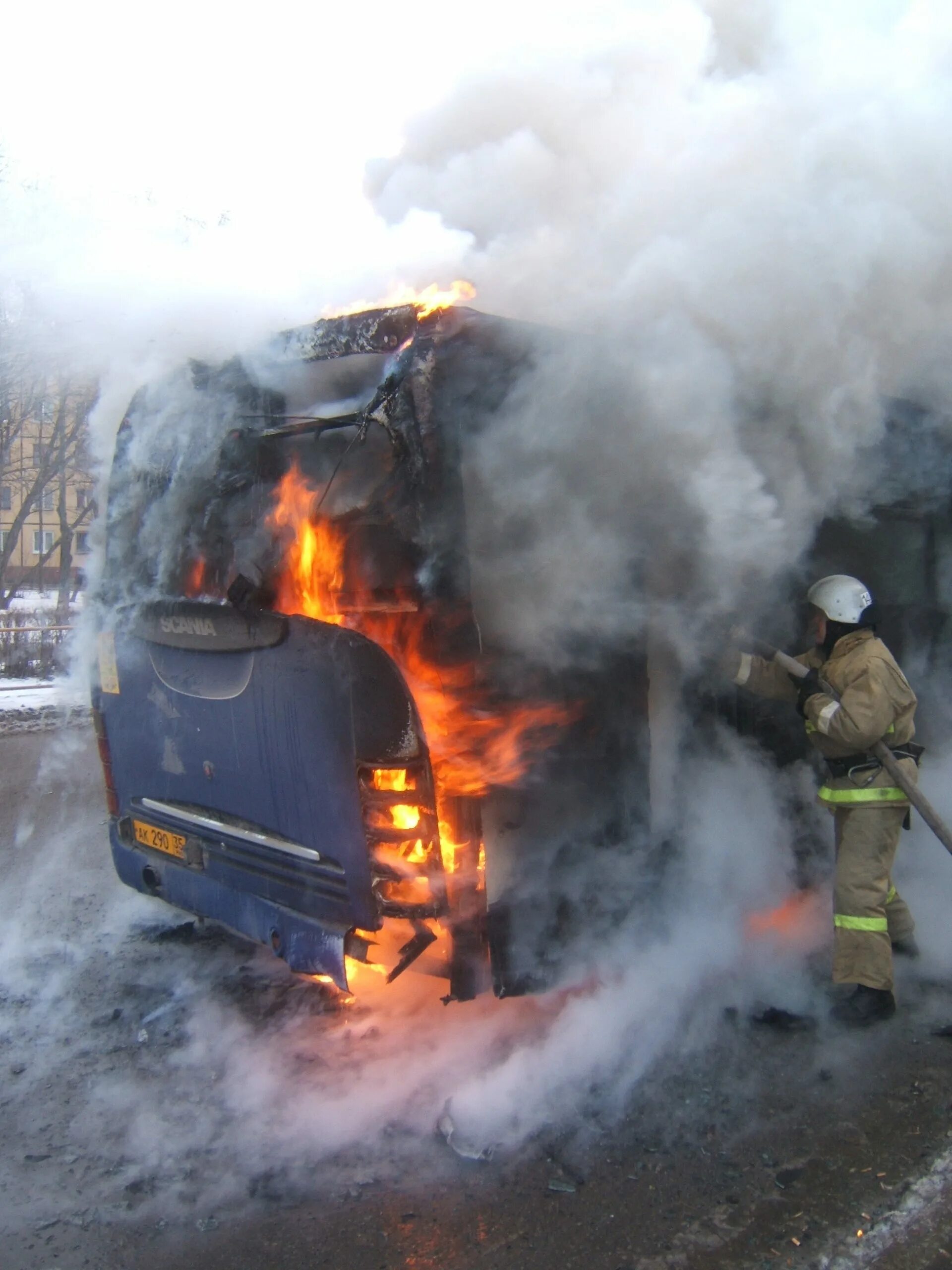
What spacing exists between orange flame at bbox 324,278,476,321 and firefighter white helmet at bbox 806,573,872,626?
1.79 meters

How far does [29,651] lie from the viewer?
14.1 m

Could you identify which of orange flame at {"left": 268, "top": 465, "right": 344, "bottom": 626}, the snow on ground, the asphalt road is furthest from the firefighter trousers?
the snow on ground

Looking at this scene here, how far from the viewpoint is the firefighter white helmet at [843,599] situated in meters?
3.97

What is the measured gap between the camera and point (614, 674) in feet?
11.6

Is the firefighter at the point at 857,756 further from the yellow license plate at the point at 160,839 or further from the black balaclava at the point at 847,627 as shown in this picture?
the yellow license plate at the point at 160,839

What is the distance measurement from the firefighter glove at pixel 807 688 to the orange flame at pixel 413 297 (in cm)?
192

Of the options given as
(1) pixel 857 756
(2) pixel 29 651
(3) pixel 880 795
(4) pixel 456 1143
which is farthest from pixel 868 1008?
(2) pixel 29 651

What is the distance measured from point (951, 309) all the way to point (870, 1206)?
12.1ft

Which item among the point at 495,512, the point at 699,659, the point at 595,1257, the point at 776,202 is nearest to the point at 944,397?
the point at 776,202

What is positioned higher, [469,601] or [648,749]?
[469,601]

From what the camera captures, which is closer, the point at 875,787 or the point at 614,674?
the point at 614,674

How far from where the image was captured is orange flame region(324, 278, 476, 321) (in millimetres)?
3311

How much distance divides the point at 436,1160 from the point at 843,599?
2501mm

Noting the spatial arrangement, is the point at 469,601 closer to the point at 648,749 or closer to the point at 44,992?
the point at 648,749
